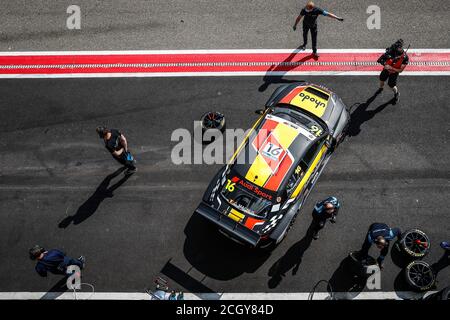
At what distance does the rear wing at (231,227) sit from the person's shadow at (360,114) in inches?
162

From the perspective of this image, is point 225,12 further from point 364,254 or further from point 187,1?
A: point 364,254

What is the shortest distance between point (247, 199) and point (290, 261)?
6.18 ft

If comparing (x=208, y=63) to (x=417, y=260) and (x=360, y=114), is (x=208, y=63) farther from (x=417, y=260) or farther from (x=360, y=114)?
(x=417, y=260)

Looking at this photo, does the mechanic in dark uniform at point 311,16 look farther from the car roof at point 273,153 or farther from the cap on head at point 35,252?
the cap on head at point 35,252

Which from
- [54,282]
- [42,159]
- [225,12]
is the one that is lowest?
[54,282]

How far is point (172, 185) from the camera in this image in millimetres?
9500

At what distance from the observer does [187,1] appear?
39.8ft

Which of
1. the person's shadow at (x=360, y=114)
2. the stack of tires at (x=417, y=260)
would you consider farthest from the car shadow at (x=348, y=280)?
the person's shadow at (x=360, y=114)

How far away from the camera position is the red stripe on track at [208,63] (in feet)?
35.9

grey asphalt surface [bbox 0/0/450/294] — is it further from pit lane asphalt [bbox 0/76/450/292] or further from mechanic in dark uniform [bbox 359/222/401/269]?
mechanic in dark uniform [bbox 359/222/401/269]

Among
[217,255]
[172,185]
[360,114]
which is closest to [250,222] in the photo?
[217,255]
